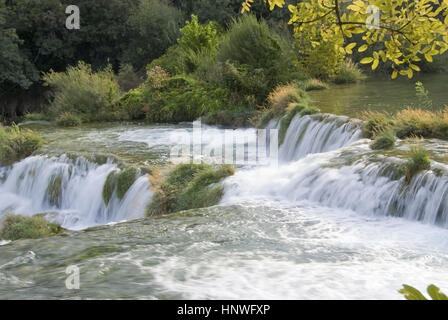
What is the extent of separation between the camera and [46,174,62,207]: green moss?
13659 mm

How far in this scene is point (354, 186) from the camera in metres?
9.56

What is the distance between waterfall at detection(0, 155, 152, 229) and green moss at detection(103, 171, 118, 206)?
0.33ft

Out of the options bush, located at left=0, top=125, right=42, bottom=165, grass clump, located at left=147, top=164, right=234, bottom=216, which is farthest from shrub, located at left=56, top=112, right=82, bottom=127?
grass clump, located at left=147, top=164, right=234, bottom=216

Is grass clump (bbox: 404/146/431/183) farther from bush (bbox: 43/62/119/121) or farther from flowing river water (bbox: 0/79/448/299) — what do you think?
bush (bbox: 43/62/119/121)

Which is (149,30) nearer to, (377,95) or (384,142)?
(377,95)

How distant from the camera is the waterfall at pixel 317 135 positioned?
42.5 ft

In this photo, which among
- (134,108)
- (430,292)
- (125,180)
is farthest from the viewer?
(134,108)

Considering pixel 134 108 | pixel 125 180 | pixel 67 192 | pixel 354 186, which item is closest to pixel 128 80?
pixel 134 108

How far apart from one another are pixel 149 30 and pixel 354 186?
22.5 m

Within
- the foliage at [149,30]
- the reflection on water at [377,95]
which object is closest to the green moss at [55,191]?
the reflection on water at [377,95]

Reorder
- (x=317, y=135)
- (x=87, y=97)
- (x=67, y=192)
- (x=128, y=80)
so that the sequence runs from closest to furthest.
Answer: (x=67, y=192) < (x=317, y=135) < (x=87, y=97) < (x=128, y=80)

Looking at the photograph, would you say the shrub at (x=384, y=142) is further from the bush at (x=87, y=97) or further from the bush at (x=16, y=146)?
the bush at (x=87, y=97)

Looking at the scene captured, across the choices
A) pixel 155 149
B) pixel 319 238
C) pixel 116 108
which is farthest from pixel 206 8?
pixel 319 238
